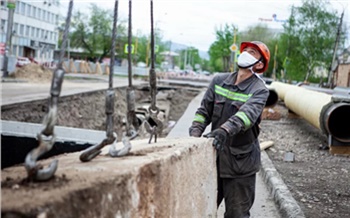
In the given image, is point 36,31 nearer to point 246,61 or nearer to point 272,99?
point 272,99

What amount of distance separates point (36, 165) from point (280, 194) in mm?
4758

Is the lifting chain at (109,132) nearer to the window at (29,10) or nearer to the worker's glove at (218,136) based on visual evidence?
the worker's glove at (218,136)

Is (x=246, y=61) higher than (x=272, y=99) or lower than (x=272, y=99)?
higher

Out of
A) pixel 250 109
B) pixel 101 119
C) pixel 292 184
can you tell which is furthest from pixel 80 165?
pixel 101 119

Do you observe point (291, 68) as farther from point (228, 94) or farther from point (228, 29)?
point (228, 94)

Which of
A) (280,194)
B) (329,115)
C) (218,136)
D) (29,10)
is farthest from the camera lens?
(29,10)

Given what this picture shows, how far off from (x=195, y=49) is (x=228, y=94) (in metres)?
114

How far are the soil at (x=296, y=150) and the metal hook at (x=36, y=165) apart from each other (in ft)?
0.31

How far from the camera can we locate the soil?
6730mm

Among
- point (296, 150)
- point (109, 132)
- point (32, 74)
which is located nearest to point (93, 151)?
point (109, 132)

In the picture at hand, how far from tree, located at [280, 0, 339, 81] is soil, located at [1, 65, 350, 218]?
14.5 meters

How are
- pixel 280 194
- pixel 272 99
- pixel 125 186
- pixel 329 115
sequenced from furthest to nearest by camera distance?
pixel 272 99
pixel 329 115
pixel 280 194
pixel 125 186

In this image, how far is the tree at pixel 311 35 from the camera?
1339 inches

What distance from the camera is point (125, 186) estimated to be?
2545mm
